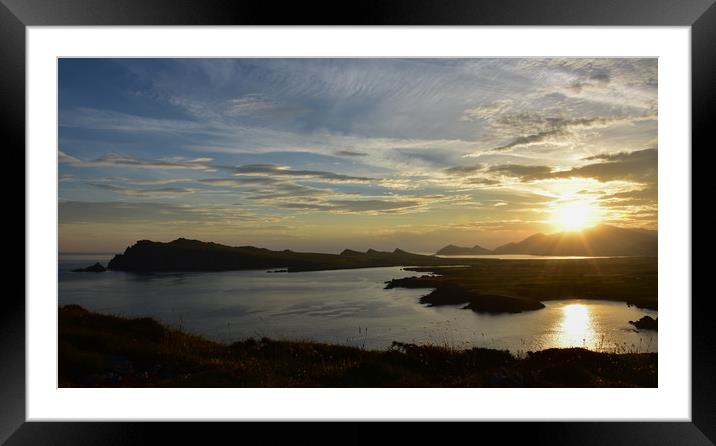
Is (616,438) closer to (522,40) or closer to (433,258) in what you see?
(522,40)

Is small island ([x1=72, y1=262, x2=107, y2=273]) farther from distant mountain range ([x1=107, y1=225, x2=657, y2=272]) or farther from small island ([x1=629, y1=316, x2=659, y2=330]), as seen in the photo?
small island ([x1=629, y1=316, x2=659, y2=330])

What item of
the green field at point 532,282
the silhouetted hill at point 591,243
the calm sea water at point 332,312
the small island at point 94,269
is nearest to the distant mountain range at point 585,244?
the silhouetted hill at point 591,243

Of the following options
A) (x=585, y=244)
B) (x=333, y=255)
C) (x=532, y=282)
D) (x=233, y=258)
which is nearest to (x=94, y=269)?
(x=233, y=258)

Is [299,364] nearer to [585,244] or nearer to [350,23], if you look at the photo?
[350,23]

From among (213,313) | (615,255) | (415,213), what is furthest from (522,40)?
(213,313)

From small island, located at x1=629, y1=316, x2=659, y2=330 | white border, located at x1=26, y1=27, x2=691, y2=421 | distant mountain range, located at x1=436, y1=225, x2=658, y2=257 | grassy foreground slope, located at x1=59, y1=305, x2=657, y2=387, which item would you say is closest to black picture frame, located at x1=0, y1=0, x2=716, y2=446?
white border, located at x1=26, y1=27, x2=691, y2=421

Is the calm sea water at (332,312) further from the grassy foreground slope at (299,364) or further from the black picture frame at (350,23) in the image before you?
the black picture frame at (350,23)

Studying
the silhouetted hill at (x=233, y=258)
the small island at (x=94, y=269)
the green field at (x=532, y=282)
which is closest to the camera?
the small island at (x=94, y=269)
